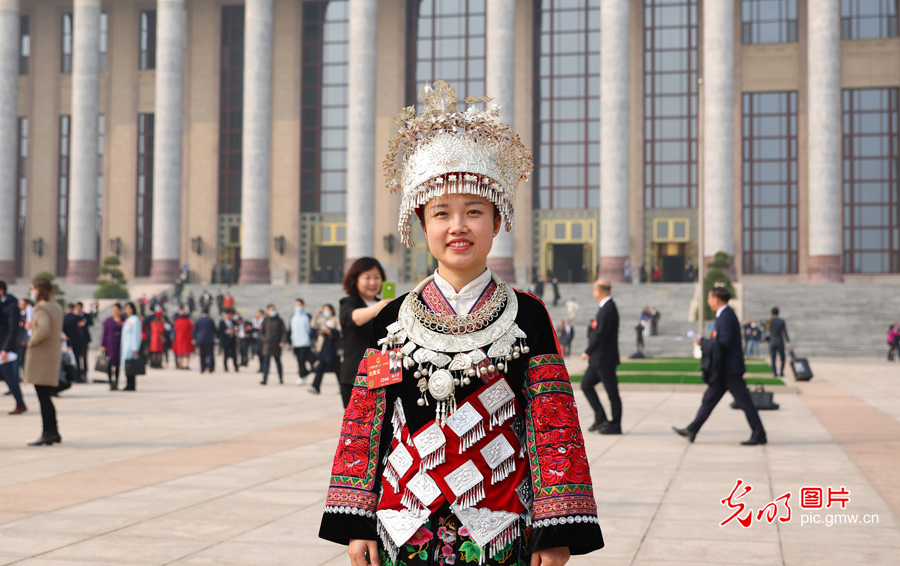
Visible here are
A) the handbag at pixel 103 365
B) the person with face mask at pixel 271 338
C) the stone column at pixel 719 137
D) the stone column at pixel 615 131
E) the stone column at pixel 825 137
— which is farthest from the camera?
the stone column at pixel 615 131

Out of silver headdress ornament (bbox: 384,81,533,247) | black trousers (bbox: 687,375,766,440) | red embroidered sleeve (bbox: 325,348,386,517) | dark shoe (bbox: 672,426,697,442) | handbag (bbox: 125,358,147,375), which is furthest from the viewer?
handbag (bbox: 125,358,147,375)

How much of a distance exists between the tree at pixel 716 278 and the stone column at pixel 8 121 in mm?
34890

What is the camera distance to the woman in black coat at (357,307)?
7.23m

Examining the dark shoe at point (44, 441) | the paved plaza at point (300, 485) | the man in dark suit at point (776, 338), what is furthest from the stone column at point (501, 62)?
the dark shoe at point (44, 441)

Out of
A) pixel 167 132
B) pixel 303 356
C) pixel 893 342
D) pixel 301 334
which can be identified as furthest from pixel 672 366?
pixel 167 132

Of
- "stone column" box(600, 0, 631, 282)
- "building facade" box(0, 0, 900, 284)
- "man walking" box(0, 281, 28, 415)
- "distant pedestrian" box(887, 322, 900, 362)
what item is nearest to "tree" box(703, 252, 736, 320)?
"building facade" box(0, 0, 900, 284)

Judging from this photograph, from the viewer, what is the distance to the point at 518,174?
3.12 metres

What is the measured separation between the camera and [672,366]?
24219mm

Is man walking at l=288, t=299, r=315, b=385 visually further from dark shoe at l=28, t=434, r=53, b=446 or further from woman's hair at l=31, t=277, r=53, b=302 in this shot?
dark shoe at l=28, t=434, r=53, b=446

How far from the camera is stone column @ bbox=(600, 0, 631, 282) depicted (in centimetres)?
4372

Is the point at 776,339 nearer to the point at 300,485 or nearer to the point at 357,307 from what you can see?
the point at 300,485

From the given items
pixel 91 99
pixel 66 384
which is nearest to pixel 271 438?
pixel 66 384

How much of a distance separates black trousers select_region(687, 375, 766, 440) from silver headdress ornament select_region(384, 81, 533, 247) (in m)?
7.89

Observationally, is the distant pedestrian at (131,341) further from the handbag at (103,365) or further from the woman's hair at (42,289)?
the woman's hair at (42,289)
